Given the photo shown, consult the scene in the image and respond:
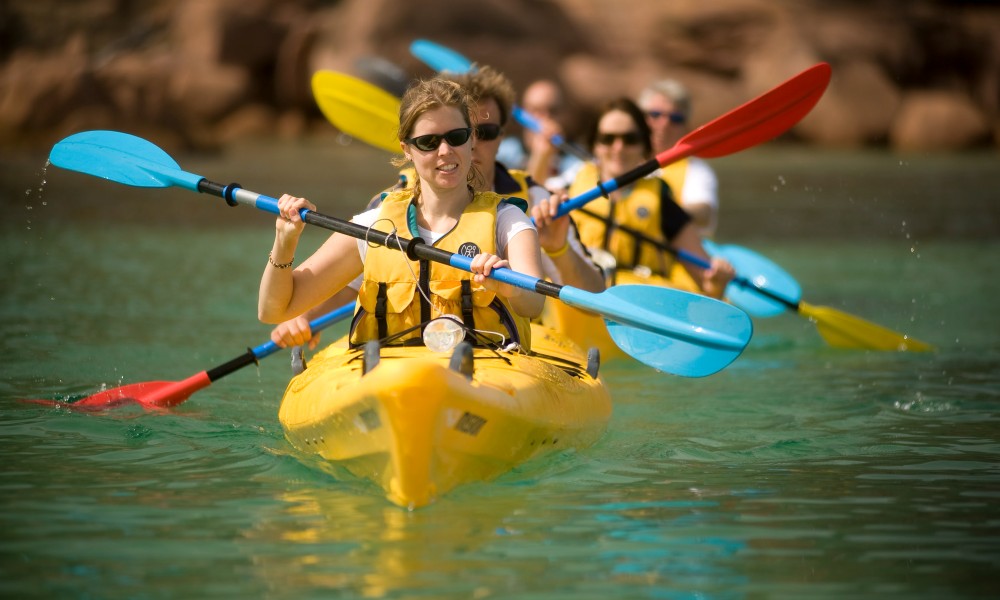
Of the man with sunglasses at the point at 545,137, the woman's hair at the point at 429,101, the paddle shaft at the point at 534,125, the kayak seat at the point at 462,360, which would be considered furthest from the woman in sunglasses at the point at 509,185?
the paddle shaft at the point at 534,125

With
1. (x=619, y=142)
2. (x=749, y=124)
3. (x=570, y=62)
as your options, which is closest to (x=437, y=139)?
(x=749, y=124)

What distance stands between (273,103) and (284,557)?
20.1 meters

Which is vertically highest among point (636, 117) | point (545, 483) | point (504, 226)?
point (636, 117)

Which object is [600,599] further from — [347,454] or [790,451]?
[790,451]

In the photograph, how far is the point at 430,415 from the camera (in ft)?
11.4

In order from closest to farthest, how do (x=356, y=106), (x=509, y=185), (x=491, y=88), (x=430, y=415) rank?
(x=430, y=415), (x=491, y=88), (x=509, y=185), (x=356, y=106)

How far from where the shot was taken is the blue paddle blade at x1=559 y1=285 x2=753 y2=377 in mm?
4051

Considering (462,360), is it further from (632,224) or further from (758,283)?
(758,283)

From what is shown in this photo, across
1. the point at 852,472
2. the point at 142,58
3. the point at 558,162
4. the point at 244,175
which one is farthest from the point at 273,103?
the point at 852,472

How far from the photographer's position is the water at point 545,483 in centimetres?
319

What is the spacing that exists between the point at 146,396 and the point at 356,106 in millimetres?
1959

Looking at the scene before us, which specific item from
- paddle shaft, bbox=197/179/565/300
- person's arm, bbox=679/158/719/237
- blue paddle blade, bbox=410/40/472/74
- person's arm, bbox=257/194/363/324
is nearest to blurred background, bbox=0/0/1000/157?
blue paddle blade, bbox=410/40/472/74

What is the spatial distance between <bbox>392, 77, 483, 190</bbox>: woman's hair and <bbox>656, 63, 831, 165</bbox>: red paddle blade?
1.71m

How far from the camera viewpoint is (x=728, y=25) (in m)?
22.0
